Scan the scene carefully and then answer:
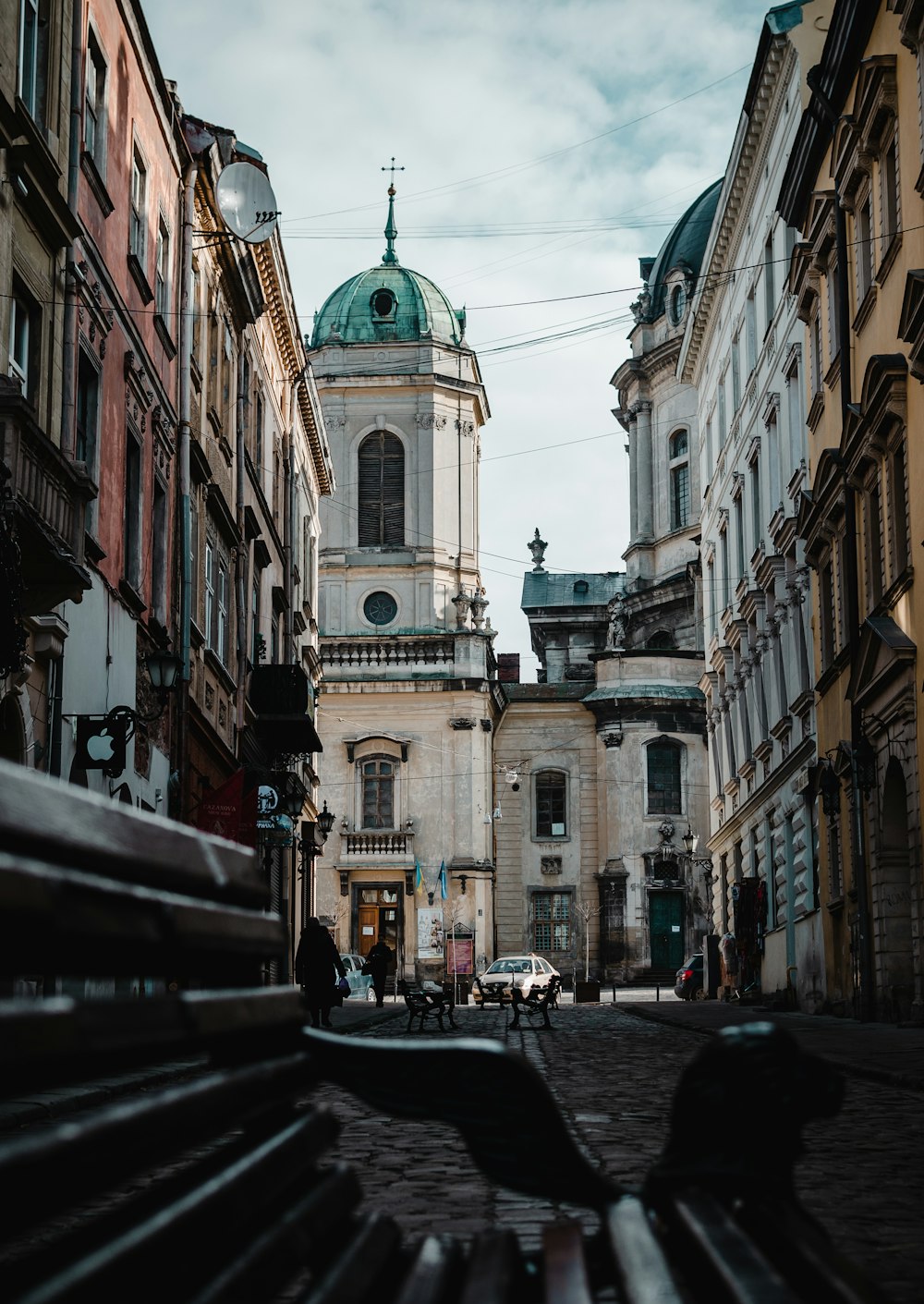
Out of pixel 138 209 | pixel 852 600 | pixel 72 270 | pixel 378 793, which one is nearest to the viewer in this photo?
pixel 72 270

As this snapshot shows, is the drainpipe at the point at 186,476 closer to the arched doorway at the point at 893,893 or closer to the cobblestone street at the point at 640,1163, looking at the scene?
the cobblestone street at the point at 640,1163

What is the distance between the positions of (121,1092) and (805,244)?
2121cm

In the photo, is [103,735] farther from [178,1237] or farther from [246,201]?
[178,1237]

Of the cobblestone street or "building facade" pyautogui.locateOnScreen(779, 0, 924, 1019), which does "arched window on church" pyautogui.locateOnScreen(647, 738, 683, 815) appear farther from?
the cobblestone street

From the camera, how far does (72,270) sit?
17281 millimetres

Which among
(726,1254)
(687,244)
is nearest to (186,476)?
(726,1254)

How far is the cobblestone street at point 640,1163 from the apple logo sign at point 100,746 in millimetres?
5214

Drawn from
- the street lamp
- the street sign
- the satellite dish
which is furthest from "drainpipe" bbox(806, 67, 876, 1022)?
the street lamp

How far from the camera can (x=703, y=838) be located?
65.6m

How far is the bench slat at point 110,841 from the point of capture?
195 centimetres

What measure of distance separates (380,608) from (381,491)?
14.1 feet

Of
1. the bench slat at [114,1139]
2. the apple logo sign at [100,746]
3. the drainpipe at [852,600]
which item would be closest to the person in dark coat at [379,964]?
the drainpipe at [852,600]

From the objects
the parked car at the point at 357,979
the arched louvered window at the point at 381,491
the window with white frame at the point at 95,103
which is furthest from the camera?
the arched louvered window at the point at 381,491

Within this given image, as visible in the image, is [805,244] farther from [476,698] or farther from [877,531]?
[476,698]
